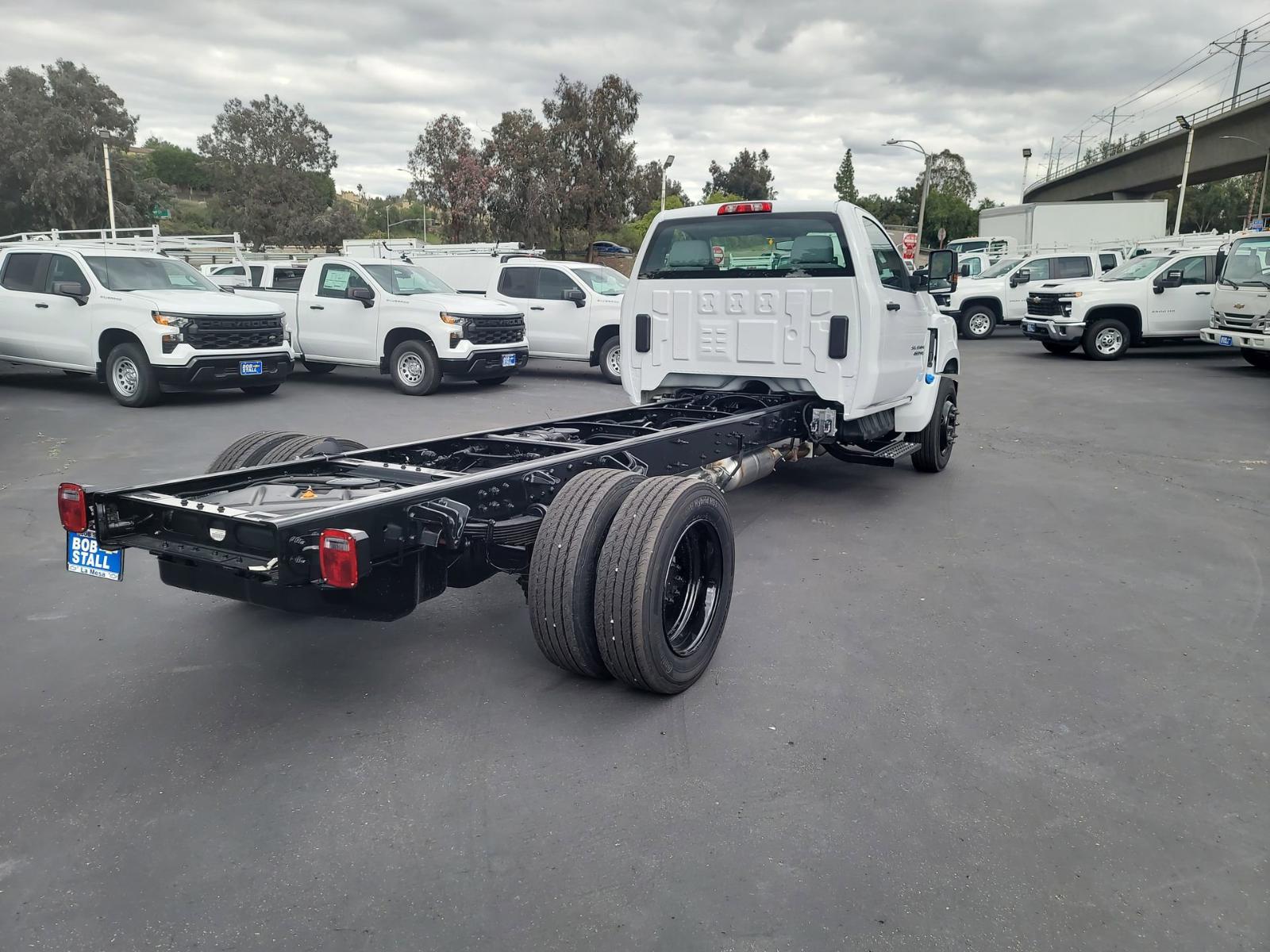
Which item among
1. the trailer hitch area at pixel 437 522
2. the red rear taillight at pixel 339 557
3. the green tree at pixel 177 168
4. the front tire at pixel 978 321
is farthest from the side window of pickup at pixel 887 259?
the green tree at pixel 177 168

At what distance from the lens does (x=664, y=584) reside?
3.74 metres

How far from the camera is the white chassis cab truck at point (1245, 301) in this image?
1464 cm

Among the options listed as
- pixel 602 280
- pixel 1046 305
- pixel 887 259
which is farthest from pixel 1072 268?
pixel 887 259

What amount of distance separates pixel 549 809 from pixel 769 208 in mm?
4841

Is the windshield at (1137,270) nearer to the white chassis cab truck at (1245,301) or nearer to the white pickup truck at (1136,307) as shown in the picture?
the white pickup truck at (1136,307)

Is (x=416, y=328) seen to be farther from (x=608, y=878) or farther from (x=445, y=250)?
(x=608, y=878)

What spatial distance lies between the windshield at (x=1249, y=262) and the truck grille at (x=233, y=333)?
15.2 meters

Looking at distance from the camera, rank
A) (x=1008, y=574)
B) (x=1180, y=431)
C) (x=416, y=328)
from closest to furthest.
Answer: (x=1008, y=574) < (x=1180, y=431) < (x=416, y=328)

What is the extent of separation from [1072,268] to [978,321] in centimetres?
254

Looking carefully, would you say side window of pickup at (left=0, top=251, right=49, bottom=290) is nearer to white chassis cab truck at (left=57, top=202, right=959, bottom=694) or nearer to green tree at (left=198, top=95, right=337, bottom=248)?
white chassis cab truck at (left=57, top=202, right=959, bottom=694)

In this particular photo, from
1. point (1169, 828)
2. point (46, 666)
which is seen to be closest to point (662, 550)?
point (1169, 828)

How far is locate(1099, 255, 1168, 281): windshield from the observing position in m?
18.2

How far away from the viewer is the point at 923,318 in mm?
7578

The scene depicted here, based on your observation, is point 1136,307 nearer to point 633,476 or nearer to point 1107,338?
point 1107,338
